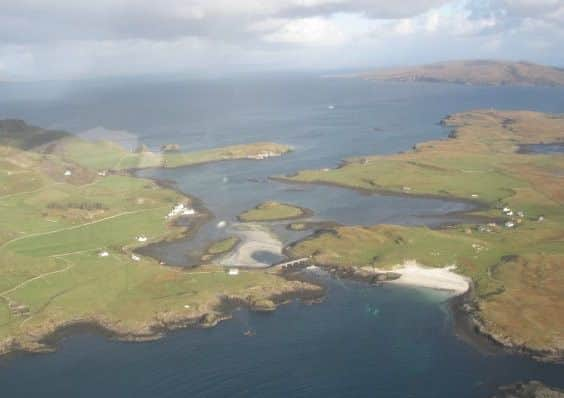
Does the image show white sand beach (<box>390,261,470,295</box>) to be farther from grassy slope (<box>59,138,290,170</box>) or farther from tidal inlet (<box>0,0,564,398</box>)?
grassy slope (<box>59,138,290,170</box>)

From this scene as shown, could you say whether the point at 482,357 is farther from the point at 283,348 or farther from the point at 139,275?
the point at 139,275

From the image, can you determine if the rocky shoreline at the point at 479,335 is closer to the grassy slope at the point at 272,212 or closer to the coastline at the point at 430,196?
the coastline at the point at 430,196

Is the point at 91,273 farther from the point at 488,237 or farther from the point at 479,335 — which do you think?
the point at 488,237

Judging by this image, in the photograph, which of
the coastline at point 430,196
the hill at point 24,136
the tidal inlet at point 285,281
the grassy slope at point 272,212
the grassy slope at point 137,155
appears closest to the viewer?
the tidal inlet at point 285,281

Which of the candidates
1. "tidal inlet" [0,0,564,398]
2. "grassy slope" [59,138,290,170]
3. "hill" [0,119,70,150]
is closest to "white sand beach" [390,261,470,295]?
"tidal inlet" [0,0,564,398]

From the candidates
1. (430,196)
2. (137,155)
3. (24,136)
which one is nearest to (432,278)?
(430,196)

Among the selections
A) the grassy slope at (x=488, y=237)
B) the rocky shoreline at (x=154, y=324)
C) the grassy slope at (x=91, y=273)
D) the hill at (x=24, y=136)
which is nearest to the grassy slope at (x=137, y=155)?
the hill at (x=24, y=136)

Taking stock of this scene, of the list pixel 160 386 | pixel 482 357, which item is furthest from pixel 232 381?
pixel 482 357
